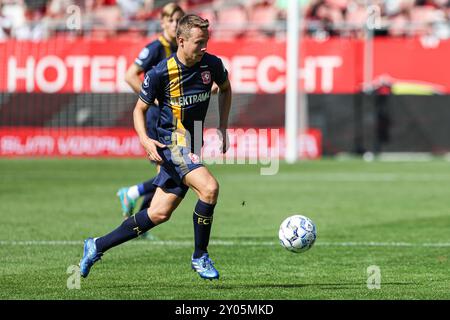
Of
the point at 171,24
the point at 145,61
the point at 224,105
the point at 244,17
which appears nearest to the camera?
the point at 224,105

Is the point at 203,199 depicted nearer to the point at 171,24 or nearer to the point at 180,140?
the point at 180,140

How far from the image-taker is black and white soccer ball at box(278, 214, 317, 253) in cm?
894

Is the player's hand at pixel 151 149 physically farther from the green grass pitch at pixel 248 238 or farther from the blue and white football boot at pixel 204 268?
the green grass pitch at pixel 248 238

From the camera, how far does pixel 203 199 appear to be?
8.57m

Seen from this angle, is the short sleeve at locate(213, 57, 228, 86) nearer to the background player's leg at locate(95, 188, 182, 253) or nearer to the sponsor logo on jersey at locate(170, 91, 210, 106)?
the sponsor logo on jersey at locate(170, 91, 210, 106)

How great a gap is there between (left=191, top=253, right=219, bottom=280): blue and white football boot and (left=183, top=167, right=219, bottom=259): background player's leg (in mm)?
44

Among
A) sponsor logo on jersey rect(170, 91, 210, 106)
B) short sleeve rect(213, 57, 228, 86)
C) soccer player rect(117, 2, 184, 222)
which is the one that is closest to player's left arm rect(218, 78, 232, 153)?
short sleeve rect(213, 57, 228, 86)

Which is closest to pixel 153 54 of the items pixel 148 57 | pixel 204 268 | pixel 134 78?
pixel 148 57

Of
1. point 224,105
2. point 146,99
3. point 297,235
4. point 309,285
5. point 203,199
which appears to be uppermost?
point 146,99

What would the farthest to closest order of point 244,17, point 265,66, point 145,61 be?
point 244,17
point 265,66
point 145,61

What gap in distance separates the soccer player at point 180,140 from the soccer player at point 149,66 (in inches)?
112

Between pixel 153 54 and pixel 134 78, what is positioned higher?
pixel 153 54

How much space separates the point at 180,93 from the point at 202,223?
3.40 feet
